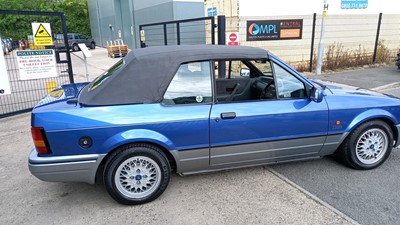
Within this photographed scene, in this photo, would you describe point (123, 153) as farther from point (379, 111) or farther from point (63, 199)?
point (379, 111)

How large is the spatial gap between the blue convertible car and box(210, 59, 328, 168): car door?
12 mm

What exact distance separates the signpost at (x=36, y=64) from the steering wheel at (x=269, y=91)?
194 inches

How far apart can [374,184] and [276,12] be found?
29.6ft

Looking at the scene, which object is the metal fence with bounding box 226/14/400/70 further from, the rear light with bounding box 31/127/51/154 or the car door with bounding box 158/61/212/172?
the rear light with bounding box 31/127/51/154

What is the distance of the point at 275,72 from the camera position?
3.44 m

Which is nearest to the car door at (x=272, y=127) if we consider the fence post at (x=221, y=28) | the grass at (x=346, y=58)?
the fence post at (x=221, y=28)

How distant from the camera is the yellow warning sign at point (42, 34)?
6.40 meters

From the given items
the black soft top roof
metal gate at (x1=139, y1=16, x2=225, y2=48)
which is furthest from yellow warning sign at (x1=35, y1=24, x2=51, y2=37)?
metal gate at (x1=139, y1=16, x2=225, y2=48)

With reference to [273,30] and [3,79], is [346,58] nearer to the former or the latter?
[273,30]

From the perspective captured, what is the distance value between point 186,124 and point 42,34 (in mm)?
5151

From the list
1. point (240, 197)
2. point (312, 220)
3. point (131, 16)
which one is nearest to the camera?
point (312, 220)

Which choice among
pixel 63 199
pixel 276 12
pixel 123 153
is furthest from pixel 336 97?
pixel 276 12

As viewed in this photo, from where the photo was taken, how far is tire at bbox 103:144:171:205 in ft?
9.66

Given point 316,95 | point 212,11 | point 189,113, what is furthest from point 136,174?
point 212,11
